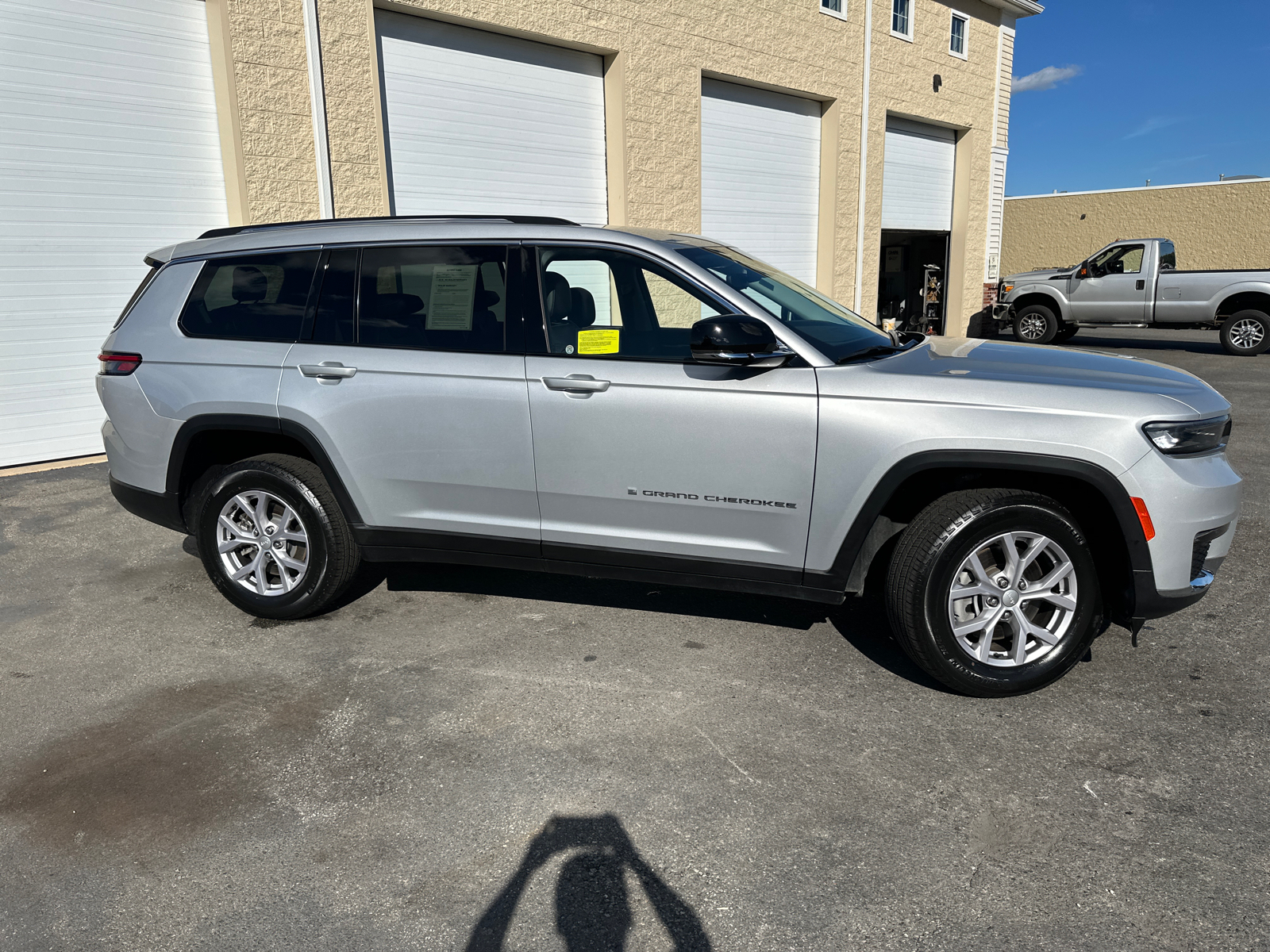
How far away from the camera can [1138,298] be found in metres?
16.9

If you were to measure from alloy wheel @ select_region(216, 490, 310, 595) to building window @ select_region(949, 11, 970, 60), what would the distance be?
56.5 feet

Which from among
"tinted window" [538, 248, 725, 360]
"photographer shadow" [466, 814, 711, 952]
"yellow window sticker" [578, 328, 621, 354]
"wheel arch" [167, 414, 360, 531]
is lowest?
"photographer shadow" [466, 814, 711, 952]

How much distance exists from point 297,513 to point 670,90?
9.24 m

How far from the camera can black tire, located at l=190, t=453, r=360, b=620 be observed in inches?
167

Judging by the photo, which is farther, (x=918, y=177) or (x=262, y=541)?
(x=918, y=177)

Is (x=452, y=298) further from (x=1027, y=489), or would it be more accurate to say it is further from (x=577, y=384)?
(x=1027, y=489)

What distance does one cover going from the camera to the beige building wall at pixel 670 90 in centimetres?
829

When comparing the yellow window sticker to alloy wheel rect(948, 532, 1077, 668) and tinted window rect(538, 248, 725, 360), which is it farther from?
alloy wheel rect(948, 532, 1077, 668)

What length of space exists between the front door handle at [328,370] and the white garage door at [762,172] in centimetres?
912

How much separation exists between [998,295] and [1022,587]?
17572 mm

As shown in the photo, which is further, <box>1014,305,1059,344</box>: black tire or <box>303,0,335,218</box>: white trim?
<box>1014,305,1059,344</box>: black tire

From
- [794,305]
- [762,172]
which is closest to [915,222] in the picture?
[762,172]

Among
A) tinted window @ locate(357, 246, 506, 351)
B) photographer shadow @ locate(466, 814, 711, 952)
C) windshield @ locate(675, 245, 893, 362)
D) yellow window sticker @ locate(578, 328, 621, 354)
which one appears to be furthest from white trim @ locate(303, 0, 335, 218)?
photographer shadow @ locate(466, 814, 711, 952)

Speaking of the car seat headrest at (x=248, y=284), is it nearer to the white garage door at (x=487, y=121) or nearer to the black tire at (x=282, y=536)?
the black tire at (x=282, y=536)
